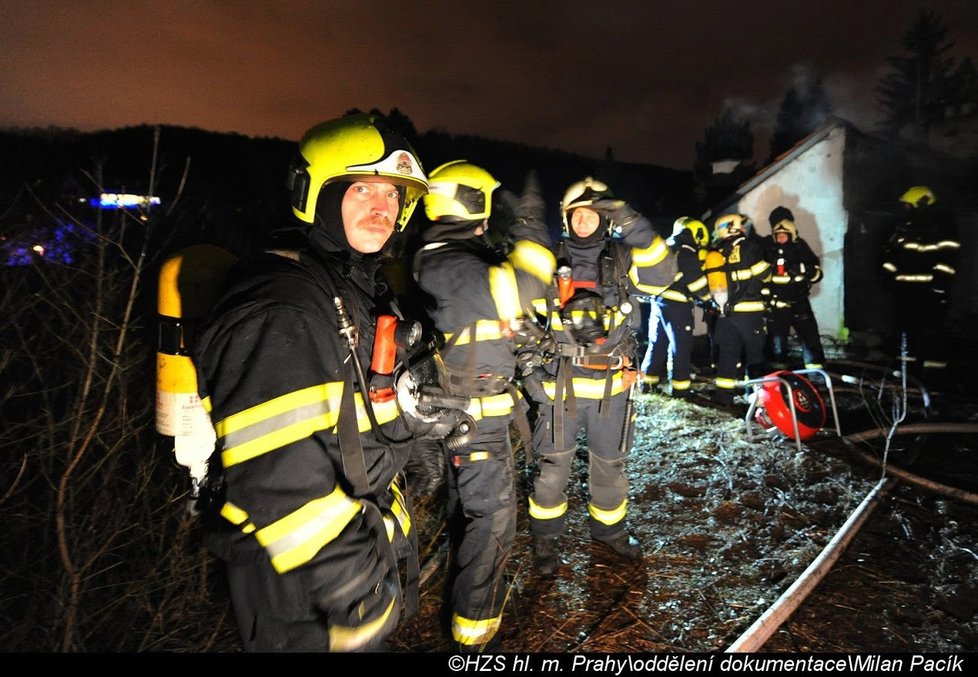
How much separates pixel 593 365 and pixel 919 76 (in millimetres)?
56872

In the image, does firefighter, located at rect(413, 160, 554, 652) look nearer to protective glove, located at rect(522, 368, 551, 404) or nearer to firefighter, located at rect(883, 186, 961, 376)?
protective glove, located at rect(522, 368, 551, 404)

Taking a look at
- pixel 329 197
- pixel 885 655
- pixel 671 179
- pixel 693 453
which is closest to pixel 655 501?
pixel 693 453

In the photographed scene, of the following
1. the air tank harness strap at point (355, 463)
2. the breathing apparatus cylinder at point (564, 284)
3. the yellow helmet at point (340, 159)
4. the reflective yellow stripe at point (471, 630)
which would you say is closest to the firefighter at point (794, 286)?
the breathing apparatus cylinder at point (564, 284)

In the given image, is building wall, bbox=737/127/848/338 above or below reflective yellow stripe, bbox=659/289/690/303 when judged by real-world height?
above

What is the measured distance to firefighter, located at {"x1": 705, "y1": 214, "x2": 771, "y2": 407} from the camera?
23.7 ft

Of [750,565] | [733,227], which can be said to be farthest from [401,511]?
[733,227]

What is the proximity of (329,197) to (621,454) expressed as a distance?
2808mm

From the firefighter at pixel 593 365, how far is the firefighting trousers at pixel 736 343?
4164 millimetres

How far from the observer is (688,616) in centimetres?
312

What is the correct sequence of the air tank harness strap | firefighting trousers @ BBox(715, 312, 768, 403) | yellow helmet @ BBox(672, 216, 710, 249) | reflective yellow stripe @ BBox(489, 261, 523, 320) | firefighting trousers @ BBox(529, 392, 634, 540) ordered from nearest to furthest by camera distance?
the air tank harness strap, reflective yellow stripe @ BBox(489, 261, 523, 320), firefighting trousers @ BBox(529, 392, 634, 540), firefighting trousers @ BBox(715, 312, 768, 403), yellow helmet @ BBox(672, 216, 710, 249)

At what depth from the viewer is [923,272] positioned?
7.64 metres

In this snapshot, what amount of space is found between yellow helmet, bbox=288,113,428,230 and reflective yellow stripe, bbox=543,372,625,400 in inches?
85.1

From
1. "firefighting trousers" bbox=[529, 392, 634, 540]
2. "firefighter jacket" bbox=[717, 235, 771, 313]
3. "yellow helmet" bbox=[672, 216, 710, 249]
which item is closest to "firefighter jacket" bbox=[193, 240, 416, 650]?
"firefighting trousers" bbox=[529, 392, 634, 540]

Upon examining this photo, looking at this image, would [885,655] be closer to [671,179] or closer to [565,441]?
[565,441]
